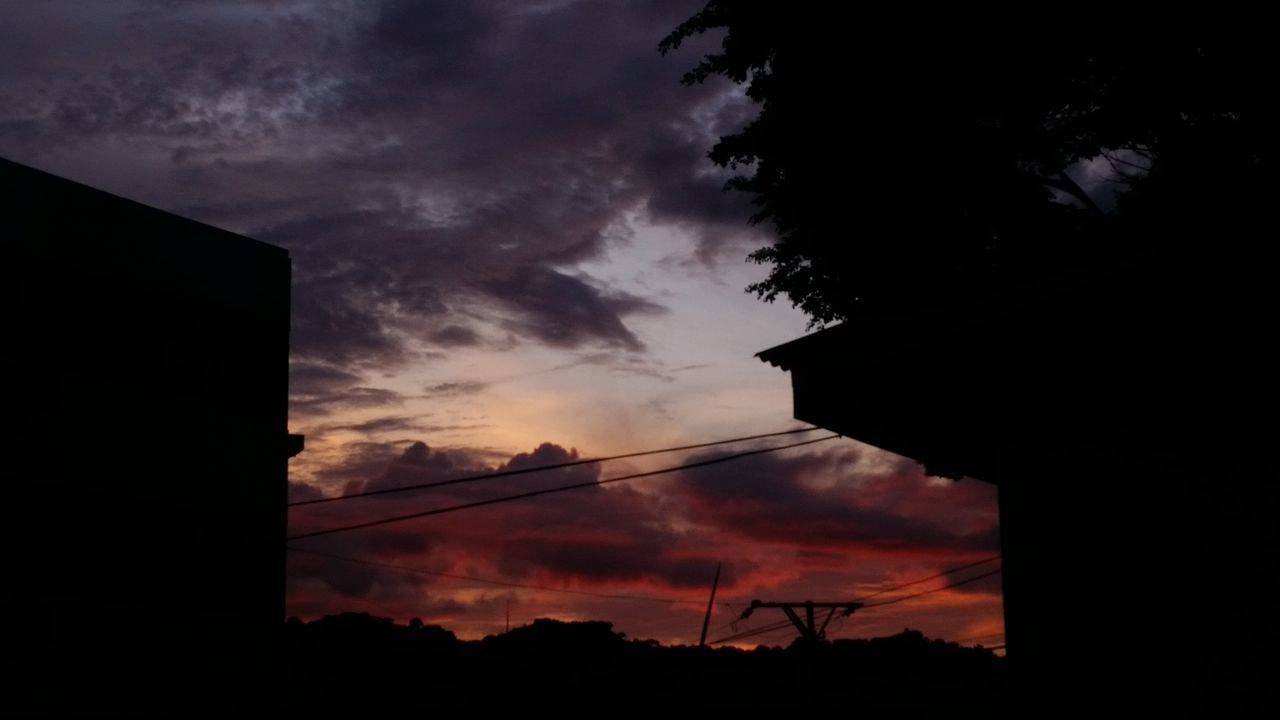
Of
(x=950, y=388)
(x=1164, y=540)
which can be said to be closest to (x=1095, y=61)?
(x=950, y=388)

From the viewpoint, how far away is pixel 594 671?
62.2ft

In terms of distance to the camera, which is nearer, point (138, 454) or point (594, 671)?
point (138, 454)

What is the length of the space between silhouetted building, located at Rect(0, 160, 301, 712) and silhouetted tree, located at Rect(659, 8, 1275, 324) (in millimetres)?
7524

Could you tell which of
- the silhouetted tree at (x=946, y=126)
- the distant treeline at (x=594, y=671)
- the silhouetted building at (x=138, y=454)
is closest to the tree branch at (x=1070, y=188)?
the silhouetted tree at (x=946, y=126)

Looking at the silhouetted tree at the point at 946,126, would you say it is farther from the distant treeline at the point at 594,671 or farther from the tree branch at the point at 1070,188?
the distant treeline at the point at 594,671

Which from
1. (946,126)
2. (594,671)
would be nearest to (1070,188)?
(946,126)

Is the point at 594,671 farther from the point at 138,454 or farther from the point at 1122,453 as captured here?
the point at 1122,453

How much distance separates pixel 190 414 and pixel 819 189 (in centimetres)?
879

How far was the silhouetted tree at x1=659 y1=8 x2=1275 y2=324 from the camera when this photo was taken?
1366 cm

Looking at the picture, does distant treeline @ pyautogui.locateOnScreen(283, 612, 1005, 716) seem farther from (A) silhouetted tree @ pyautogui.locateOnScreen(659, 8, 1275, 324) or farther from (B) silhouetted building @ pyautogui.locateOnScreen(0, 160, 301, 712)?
(A) silhouetted tree @ pyautogui.locateOnScreen(659, 8, 1275, 324)

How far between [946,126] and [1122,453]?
31.1ft

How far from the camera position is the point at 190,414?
48.3 ft

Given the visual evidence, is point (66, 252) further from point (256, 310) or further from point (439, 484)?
point (439, 484)

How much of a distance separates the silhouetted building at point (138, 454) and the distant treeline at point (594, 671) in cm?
166
